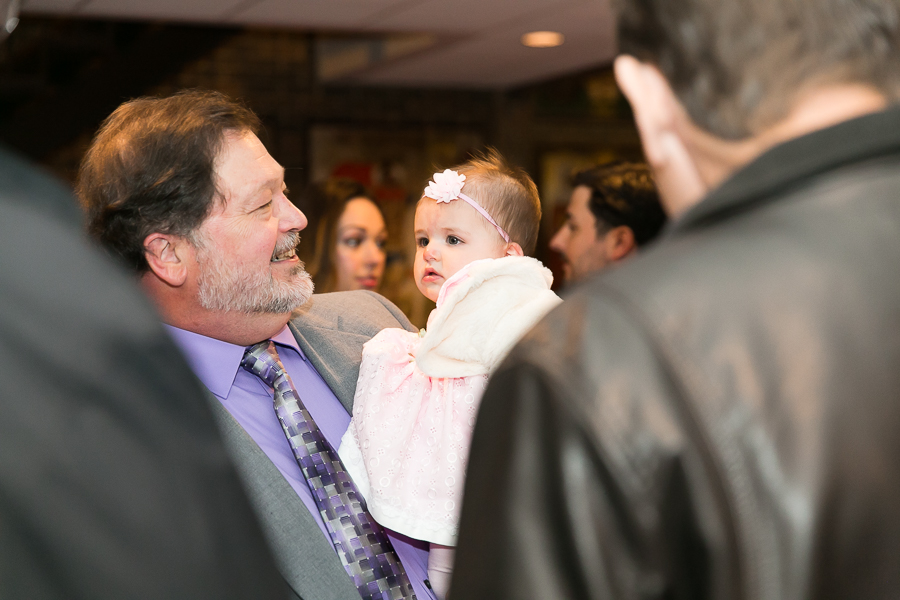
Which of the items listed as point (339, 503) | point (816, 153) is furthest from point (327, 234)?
point (816, 153)

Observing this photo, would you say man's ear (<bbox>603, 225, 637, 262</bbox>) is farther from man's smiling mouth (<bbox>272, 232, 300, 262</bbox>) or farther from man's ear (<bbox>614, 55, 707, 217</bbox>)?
man's ear (<bbox>614, 55, 707, 217</bbox>)

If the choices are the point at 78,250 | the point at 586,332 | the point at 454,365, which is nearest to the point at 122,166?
the point at 454,365

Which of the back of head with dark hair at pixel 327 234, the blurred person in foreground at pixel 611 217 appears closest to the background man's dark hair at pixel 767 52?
the blurred person in foreground at pixel 611 217

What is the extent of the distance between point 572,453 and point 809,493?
7.1 inches

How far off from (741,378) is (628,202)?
3.00 metres

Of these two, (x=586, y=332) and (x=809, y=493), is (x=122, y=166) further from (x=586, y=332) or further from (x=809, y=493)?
(x=809, y=493)

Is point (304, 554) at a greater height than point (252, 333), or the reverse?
point (252, 333)

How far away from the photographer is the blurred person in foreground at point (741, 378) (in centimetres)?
62

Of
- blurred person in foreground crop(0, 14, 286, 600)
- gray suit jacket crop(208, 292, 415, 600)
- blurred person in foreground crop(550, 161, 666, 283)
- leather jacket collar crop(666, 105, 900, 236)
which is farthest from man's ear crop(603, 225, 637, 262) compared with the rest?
blurred person in foreground crop(0, 14, 286, 600)

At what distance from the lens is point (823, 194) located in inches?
26.7

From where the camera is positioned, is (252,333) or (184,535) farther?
(252,333)

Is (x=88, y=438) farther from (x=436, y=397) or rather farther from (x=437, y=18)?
(x=437, y=18)

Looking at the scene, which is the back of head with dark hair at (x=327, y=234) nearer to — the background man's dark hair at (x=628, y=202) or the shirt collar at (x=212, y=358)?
the background man's dark hair at (x=628, y=202)

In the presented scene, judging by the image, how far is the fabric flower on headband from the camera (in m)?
2.13
